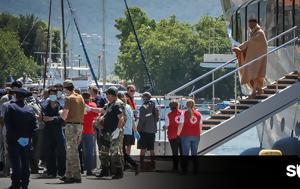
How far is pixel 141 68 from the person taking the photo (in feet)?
336

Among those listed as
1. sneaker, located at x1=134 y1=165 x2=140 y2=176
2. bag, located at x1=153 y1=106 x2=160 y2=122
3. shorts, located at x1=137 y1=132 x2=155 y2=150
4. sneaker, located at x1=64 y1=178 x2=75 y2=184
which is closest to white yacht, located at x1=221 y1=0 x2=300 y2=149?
bag, located at x1=153 y1=106 x2=160 y2=122

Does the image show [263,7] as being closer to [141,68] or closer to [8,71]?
[141,68]

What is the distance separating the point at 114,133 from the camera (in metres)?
18.6

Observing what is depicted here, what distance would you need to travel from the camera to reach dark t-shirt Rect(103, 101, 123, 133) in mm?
18500

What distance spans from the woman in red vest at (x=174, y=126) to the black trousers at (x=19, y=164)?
181 inches

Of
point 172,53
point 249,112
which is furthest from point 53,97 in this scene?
point 172,53

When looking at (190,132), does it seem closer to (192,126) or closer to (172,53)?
(192,126)

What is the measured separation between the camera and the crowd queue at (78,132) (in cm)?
1645

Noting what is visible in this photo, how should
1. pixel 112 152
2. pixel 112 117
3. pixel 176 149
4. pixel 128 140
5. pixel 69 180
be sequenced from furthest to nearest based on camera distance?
pixel 176 149 → pixel 128 140 → pixel 112 152 → pixel 112 117 → pixel 69 180

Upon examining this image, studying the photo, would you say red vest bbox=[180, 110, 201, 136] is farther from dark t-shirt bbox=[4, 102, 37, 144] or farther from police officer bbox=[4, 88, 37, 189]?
dark t-shirt bbox=[4, 102, 37, 144]

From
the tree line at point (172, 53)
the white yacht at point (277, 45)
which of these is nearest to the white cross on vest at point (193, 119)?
the white yacht at point (277, 45)

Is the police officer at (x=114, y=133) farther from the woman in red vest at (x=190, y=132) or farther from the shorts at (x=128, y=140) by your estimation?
the woman in red vest at (x=190, y=132)

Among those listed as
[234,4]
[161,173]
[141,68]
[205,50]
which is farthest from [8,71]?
[161,173]

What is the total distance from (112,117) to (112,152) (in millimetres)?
597
